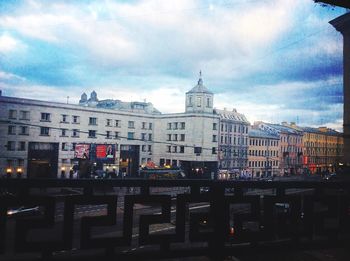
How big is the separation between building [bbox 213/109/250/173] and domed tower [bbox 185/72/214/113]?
2.26m

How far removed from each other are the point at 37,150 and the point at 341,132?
1467 inches

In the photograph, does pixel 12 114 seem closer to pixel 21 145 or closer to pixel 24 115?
pixel 24 115

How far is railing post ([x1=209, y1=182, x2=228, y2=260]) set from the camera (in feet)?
12.2

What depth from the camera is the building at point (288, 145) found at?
65.7 metres

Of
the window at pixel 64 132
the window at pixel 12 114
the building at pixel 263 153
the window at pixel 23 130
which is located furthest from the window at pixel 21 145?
the building at pixel 263 153

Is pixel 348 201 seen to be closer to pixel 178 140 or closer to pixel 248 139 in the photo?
pixel 178 140

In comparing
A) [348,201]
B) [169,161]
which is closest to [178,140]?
[169,161]

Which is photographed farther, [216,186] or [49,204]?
[216,186]

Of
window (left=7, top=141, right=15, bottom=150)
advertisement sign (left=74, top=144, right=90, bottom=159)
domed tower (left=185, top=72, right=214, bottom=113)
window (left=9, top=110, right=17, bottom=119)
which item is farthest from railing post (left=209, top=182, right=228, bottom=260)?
domed tower (left=185, top=72, right=214, bottom=113)

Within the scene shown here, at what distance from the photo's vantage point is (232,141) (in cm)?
5912

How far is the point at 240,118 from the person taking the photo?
64438 millimetres

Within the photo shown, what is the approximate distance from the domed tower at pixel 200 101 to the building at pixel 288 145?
20.7 metres

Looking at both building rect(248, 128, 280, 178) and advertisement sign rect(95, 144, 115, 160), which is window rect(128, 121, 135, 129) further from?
building rect(248, 128, 280, 178)

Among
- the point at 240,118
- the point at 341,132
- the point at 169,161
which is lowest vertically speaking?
the point at 169,161
